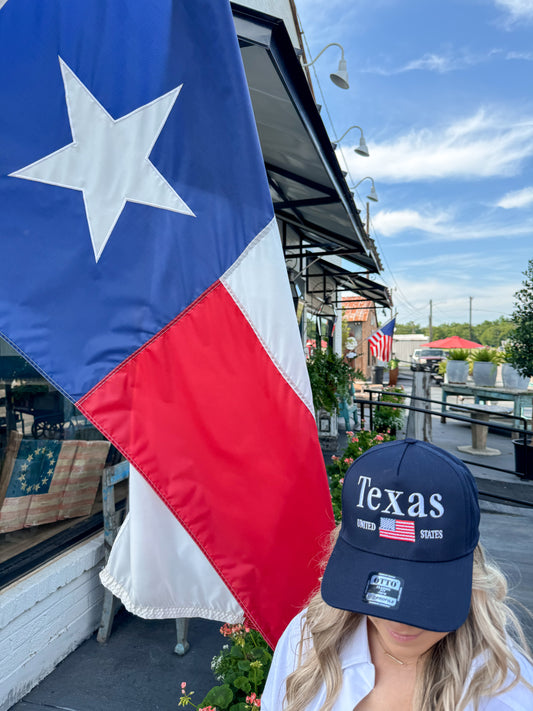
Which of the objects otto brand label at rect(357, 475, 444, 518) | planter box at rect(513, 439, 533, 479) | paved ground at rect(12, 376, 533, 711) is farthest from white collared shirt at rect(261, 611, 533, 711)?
planter box at rect(513, 439, 533, 479)

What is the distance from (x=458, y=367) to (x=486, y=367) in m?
0.94

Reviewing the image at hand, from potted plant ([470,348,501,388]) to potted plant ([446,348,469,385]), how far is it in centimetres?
68

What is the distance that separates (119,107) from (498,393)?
8.68 metres

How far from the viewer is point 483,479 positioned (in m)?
6.48

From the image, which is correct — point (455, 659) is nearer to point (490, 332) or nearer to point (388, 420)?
point (388, 420)

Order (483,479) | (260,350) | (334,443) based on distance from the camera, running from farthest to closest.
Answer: (334,443) < (483,479) < (260,350)

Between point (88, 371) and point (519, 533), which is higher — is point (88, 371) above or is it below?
above

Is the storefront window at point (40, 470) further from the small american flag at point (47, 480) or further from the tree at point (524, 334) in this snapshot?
the tree at point (524, 334)

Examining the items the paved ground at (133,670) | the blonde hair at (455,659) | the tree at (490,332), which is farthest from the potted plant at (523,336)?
the tree at (490,332)

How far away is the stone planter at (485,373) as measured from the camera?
9.06 m

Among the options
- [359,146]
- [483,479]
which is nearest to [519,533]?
[483,479]

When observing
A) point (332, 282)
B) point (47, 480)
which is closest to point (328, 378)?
point (47, 480)

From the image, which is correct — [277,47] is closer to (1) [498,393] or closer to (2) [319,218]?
(2) [319,218]

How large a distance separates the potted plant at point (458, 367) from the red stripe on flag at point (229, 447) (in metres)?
9.17
